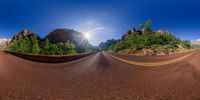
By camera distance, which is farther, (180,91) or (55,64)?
(55,64)

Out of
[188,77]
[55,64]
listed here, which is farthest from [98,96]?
[55,64]

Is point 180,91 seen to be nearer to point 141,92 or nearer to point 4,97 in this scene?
point 141,92

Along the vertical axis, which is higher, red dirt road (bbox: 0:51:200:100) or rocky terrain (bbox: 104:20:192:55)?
rocky terrain (bbox: 104:20:192:55)

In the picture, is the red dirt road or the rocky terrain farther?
the rocky terrain

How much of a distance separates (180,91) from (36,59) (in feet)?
18.1

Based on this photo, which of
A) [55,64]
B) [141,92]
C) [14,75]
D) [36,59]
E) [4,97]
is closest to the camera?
[4,97]

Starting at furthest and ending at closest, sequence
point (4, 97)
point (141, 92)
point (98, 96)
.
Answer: point (141, 92)
point (98, 96)
point (4, 97)

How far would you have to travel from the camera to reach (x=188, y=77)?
308 inches

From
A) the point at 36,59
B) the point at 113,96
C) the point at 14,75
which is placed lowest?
the point at 113,96

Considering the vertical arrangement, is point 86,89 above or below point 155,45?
below

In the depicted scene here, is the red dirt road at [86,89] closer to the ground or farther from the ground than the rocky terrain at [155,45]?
closer to the ground

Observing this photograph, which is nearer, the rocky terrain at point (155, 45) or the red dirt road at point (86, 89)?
the red dirt road at point (86, 89)

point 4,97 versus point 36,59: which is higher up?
point 36,59

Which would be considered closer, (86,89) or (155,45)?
(86,89)
